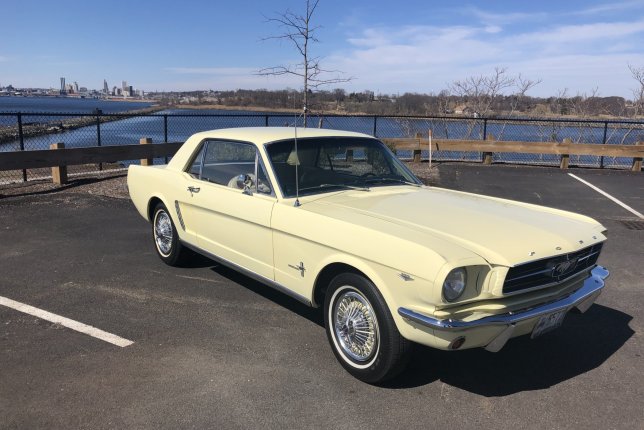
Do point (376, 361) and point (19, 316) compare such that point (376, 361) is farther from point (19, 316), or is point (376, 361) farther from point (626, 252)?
point (626, 252)

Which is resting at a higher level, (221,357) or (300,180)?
(300,180)

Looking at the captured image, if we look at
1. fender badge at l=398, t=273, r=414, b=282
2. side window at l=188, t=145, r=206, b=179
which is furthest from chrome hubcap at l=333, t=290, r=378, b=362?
side window at l=188, t=145, r=206, b=179

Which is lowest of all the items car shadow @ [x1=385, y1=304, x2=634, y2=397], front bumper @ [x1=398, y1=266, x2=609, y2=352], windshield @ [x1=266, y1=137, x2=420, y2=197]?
car shadow @ [x1=385, y1=304, x2=634, y2=397]

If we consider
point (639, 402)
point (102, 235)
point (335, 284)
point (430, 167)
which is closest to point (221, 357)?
point (335, 284)

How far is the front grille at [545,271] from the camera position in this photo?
126 inches

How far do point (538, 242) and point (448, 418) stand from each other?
1235 mm

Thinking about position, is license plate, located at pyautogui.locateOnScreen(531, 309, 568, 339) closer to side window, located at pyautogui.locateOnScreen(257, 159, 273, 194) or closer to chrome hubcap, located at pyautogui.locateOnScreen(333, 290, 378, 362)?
chrome hubcap, located at pyautogui.locateOnScreen(333, 290, 378, 362)

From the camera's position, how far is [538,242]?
3379 millimetres

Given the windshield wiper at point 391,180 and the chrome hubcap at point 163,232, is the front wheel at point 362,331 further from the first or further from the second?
the chrome hubcap at point 163,232

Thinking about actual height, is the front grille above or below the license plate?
above

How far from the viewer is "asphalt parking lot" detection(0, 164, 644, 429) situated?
10.3 feet

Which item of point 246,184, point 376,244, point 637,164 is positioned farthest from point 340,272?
point 637,164

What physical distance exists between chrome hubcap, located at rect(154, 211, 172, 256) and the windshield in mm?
1898

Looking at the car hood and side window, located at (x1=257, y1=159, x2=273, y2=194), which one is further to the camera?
side window, located at (x1=257, y1=159, x2=273, y2=194)
